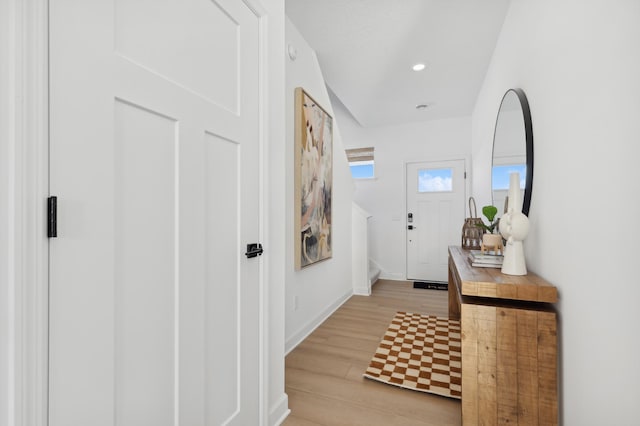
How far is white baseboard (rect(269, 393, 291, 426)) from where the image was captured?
4.95ft

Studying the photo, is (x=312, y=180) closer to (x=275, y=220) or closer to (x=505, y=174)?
(x=275, y=220)

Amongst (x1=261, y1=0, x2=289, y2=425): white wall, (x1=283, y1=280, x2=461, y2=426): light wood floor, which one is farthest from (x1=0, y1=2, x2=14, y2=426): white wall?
(x1=283, y1=280, x2=461, y2=426): light wood floor

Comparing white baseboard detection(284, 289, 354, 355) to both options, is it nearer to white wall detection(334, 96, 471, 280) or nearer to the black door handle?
the black door handle

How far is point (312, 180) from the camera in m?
2.79

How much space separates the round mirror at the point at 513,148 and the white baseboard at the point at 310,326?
1805 mm

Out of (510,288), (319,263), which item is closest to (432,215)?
(319,263)

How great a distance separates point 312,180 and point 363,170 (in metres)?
2.69

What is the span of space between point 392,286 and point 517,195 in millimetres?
3301

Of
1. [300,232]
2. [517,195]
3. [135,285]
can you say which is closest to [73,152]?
[135,285]

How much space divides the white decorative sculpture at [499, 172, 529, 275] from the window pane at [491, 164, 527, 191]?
30cm

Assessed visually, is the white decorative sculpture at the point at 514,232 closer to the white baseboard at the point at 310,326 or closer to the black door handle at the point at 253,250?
the black door handle at the point at 253,250

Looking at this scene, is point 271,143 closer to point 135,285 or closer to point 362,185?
point 135,285

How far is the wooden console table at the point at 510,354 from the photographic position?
1.21 m

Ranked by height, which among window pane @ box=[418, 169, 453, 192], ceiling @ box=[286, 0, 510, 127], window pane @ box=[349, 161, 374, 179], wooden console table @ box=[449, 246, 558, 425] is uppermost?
ceiling @ box=[286, 0, 510, 127]
